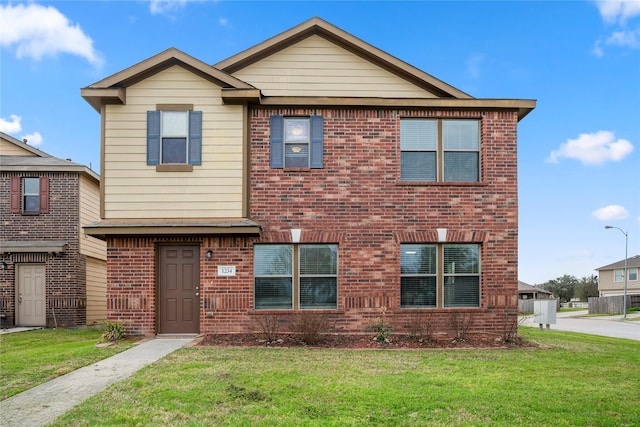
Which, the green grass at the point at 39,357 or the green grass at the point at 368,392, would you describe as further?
the green grass at the point at 39,357

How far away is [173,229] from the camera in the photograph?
1140 centimetres

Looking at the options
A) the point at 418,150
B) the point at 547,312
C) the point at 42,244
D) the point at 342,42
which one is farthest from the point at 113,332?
the point at 547,312

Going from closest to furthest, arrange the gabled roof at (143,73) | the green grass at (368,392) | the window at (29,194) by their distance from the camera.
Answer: the green grass at (368,392) < the gabled roof at (143,73) < the window at (29,194)

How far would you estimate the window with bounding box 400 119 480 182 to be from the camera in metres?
12.3

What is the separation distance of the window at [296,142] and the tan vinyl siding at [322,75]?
0.95 meters

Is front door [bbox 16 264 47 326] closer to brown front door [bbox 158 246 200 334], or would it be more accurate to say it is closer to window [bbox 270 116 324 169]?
brown front door [bbox 158 246 200 334]

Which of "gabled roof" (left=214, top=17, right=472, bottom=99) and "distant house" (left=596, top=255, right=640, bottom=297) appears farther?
"distant house" (left=596, top=255, right=640, bottom=297)

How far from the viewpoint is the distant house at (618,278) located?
47.3 meters

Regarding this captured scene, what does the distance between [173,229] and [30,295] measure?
8731 millimetres

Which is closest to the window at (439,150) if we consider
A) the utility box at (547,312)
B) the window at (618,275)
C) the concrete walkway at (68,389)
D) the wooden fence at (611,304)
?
the utility box at (547,312)

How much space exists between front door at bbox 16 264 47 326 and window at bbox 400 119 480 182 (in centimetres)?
1287

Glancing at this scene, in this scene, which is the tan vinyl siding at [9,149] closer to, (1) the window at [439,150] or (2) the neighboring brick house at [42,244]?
(2) the neighboring brick house at [42,244]

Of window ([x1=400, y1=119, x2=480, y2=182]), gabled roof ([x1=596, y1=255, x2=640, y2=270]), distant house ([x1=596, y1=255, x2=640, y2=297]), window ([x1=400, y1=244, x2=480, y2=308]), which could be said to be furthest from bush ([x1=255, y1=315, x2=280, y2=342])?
gabled roof ([x1=596, y1=255, x2=640, y2=270])

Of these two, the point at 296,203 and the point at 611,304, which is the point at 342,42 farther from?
the point at 611,304
